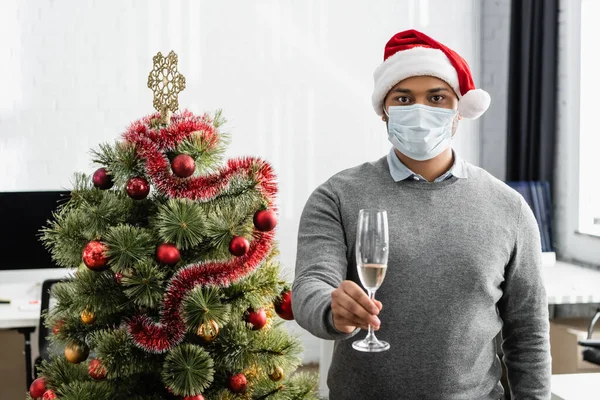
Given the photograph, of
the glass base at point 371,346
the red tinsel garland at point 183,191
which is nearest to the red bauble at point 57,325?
the red tinsel garland at point 183,191

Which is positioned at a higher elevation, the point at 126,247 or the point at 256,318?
the point at 126,247

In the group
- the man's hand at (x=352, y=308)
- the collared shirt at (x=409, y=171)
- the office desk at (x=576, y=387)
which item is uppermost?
the collared shirt at (x=409, y=171)

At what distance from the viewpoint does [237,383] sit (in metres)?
1.90

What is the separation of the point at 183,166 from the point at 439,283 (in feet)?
2.34

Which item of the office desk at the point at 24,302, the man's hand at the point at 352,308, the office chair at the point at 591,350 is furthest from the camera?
the office desk at the point at 24,302

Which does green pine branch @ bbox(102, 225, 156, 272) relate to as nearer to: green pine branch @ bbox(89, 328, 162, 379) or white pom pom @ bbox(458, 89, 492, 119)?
green pine branch @ bbox(89, 328, 162, 379)

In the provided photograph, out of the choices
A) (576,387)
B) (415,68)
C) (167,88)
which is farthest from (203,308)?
(576,387)

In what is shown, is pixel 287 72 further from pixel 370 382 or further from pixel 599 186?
pixel 370 382

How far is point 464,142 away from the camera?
4.79m

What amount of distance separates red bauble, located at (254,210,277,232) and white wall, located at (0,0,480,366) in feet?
8.17

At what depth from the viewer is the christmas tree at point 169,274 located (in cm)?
179

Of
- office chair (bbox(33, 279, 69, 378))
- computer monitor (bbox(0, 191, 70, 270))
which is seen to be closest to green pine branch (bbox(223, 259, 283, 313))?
office chair (bbox(33, 279, 69, 378))

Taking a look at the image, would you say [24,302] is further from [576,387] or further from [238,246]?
[576,387]

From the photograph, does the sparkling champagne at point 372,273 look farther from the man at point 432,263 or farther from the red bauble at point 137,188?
the red bauble at point 137,188
